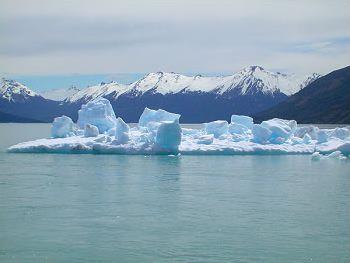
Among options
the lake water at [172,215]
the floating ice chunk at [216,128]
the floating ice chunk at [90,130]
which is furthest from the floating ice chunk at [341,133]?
the floating ice chunk at [90,130]

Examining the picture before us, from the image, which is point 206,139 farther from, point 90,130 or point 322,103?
point 322,103

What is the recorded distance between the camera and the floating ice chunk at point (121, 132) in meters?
31.6

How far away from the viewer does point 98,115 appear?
36281mm

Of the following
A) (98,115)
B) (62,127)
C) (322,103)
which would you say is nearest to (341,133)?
(98,115)

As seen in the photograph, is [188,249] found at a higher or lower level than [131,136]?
lower

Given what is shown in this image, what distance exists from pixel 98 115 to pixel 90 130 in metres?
2.21

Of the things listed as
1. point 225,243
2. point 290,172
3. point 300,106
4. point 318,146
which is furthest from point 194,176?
point 300,106

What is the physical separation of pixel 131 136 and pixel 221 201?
18541 mm

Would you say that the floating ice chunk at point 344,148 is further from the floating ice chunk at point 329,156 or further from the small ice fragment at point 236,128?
the small ice fragment at point 236,128

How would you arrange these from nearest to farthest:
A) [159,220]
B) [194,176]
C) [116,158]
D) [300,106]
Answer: [159,220]
[194,176]
[116,158]
[300,106]

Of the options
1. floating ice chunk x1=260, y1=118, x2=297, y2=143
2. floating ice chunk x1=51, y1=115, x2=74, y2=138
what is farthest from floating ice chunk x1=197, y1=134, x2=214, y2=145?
floating ice chunk x1=51, y1=115, x2=74, y2=138

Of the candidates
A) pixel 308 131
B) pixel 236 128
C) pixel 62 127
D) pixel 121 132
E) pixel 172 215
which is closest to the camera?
pixel 172 215

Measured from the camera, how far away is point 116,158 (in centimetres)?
3056

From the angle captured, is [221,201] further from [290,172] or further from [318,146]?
[318,146]
